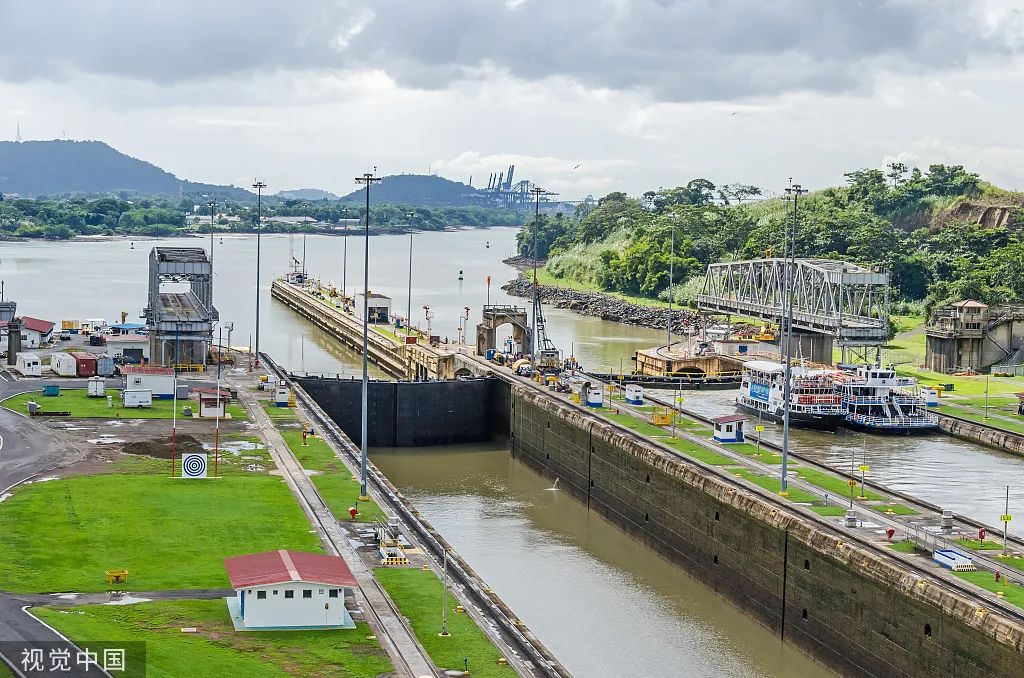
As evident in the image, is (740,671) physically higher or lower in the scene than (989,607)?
lower

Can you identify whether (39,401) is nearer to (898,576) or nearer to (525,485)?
(525,485)

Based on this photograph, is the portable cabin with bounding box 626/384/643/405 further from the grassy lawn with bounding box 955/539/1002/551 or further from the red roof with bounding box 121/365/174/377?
the grassy lawn with bounding box 955/539/1002/551

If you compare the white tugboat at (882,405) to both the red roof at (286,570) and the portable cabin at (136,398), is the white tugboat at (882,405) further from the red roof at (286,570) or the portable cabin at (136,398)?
the red roof at (286,570)

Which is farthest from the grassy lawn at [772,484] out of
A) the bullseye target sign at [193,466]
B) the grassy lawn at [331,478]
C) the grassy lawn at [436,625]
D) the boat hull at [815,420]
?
the bullseye target sign at [193,466]

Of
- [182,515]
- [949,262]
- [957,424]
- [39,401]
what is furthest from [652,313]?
[182,515]

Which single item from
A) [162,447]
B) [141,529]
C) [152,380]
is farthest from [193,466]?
[152,380]

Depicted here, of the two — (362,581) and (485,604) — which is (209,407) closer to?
(362,581)
